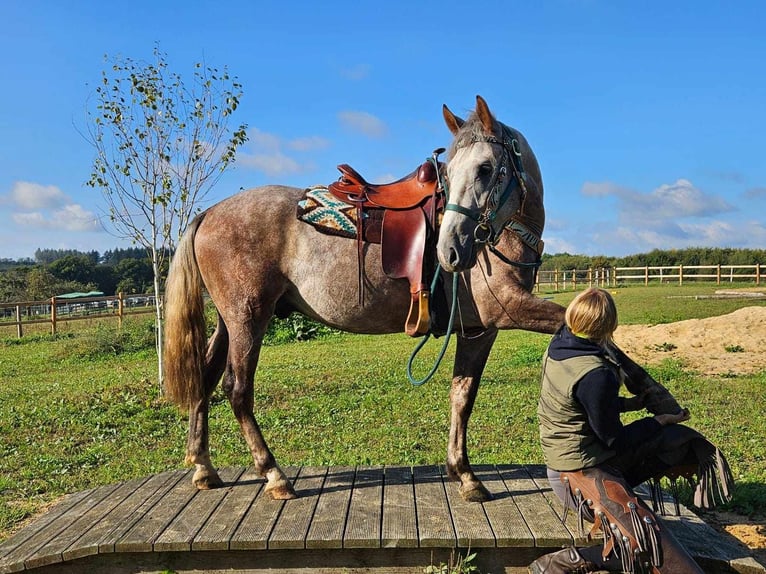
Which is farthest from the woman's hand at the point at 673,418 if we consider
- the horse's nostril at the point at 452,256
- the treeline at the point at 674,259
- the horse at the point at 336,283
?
the treeline at the point at 674,259

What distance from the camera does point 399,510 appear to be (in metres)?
3.41

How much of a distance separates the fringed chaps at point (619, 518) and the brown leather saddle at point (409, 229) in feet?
3.93

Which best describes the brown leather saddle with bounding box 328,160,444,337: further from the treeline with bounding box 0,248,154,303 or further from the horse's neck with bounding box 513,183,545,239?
the treeline with bounding box 0,248,154,303

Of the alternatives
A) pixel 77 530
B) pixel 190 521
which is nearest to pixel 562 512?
pixel 190 521

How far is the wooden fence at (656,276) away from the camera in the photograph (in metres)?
34.8

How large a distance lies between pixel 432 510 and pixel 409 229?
63.6 inches

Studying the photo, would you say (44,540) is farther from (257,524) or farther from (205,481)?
(257,524)

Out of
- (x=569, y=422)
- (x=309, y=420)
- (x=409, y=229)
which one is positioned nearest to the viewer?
(x=569, y=422)

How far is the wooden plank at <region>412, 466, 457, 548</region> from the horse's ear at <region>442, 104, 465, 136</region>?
2164mm

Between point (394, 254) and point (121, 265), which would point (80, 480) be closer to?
point (394, 254)

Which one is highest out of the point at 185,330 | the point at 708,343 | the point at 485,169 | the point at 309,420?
the point at 485,169

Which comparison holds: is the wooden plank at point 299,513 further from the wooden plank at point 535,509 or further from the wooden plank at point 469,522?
the wooden plank at point 535,509

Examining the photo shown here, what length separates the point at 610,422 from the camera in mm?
2740

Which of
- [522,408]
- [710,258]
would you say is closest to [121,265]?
[710,258]
